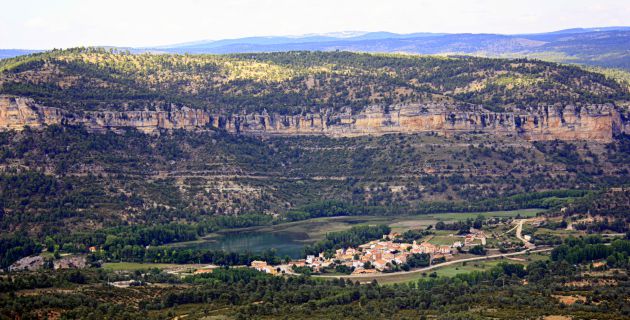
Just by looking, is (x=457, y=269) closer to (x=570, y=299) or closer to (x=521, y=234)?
(x=521, y=234)

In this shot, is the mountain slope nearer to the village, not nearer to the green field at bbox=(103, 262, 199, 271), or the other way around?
the green field at bbox=(103, 262, 199, 271)

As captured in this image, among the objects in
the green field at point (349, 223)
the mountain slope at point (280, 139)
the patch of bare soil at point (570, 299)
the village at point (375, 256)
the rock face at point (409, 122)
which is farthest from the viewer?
the rock face at point (409, 122)

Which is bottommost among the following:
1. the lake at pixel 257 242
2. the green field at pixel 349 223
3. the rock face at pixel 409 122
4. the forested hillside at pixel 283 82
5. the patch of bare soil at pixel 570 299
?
the green field at pixel 349 223

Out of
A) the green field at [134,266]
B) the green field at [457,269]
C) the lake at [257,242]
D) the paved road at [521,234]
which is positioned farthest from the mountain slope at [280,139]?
the green field at [457,269]

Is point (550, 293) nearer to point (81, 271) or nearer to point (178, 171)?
point (81, 271)

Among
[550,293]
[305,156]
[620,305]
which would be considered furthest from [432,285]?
[305,156]

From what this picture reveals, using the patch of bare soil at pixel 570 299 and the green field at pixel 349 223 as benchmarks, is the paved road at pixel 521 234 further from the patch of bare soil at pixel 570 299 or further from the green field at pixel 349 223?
the patch of bare soil at pixel 570 299
